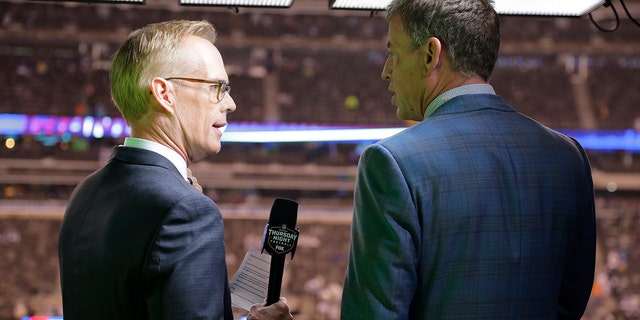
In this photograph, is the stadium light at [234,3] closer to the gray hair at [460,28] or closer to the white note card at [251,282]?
the white note card at [251,282]

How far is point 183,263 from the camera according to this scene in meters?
0.99

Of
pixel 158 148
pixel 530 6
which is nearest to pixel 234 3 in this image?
pixel 530 6

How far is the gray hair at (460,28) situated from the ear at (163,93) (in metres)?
0.37

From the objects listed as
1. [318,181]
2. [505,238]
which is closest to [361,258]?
[505,238]

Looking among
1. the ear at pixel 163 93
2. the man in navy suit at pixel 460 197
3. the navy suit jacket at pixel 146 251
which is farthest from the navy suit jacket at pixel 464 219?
the ear at pixel 163 93

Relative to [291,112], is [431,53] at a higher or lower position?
higher

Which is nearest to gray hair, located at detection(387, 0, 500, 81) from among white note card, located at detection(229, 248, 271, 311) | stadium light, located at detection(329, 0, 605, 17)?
white note card, located at detection(229, 248, 271, 311)

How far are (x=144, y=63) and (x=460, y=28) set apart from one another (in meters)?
0.47

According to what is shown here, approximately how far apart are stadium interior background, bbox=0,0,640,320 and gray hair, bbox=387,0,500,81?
5.70 m

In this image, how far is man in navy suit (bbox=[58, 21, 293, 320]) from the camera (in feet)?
3.26

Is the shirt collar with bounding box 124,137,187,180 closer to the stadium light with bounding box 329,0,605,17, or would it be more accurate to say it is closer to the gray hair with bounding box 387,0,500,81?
the gray hair with bounding box 387,0,500,81

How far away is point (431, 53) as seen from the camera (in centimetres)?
110

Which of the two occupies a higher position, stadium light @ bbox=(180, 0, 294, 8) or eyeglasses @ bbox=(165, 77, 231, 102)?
stadium light @ bbox=(180, 0, 294, 8)

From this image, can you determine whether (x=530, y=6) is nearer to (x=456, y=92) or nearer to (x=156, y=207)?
(x=456, y=92)
